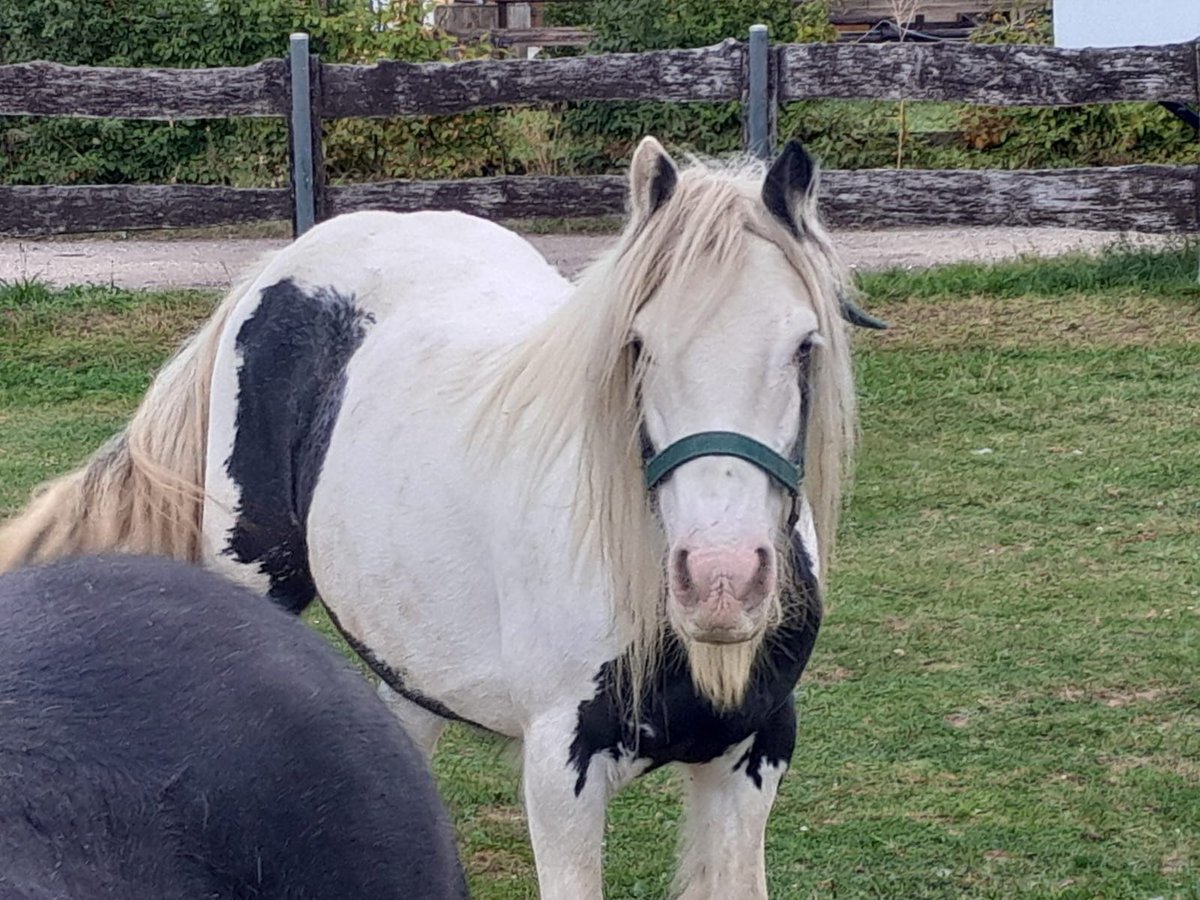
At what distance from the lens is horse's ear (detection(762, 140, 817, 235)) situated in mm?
2555

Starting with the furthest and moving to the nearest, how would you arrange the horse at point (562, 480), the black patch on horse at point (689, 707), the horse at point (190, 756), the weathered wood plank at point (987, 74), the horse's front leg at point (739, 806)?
the weathered wood plank at point (987, 74) → the horse's front leg at point (739, 806) → the black patch on horse at point (689, 707) → the horse at point (562, 480) → the horse at point (190, 756)

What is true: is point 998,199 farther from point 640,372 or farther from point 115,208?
point 640,372

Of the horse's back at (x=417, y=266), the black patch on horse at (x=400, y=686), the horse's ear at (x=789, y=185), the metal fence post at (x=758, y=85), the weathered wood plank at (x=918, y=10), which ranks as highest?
the weathered wood plank at (x=918, y=10)

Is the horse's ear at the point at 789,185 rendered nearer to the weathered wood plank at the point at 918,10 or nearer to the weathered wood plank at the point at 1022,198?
the weathered wood plank at the point at 1022,198

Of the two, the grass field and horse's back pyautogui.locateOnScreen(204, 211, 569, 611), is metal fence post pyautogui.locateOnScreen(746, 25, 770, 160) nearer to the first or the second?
the grass field

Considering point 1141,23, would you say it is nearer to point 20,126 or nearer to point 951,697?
point 20,126

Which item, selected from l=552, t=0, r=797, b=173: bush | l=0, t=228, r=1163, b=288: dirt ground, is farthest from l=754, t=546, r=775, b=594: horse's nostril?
l=552, t=0, r=797, b=173: bush

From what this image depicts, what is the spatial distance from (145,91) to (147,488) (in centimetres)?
622

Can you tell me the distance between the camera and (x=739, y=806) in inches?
112

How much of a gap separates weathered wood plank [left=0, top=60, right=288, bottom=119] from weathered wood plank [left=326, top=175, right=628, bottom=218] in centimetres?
67

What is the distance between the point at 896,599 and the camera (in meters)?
5.43

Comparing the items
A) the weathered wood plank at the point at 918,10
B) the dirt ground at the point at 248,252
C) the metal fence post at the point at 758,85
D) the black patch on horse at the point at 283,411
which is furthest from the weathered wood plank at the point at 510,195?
the weathered wood plank at the point at 918,10

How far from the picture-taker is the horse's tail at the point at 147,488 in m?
3.67

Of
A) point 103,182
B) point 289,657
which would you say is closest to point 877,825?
point 289,657
